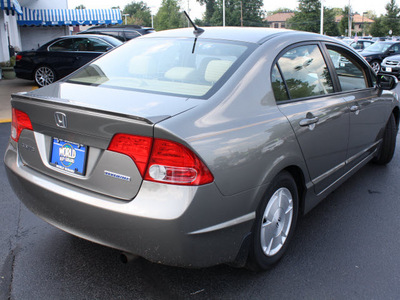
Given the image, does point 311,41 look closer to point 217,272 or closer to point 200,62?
Result: point 200,62

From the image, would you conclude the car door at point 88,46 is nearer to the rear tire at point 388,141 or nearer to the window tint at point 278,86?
the rear tire at point 388,141

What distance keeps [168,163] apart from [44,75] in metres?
11.4

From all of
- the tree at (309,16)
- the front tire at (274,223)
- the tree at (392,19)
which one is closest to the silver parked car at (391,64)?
the front tire at (274,223)

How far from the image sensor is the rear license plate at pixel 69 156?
2342mm

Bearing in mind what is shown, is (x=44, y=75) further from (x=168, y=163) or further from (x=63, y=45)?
(x=168, y=163)

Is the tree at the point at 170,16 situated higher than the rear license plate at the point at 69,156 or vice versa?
the tree at the point at 170,16

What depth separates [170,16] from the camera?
91.1m

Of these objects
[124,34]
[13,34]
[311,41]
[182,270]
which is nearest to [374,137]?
[311,41]

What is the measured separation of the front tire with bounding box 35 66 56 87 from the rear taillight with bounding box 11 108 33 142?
1008cm

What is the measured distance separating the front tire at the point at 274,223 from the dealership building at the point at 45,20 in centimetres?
1891

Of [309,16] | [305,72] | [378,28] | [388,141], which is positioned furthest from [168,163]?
[378,28]

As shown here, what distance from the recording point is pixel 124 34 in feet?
53.6

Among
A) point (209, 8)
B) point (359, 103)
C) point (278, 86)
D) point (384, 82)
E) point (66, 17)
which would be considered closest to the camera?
point (278, 86)

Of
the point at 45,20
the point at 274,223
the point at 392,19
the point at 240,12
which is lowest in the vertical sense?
the point at 274,223
